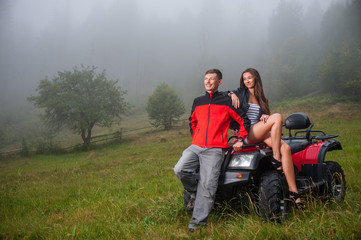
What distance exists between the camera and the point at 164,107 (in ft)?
99.9

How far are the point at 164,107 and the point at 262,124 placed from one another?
27740 millimetres

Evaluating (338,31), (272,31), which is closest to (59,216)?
(338,31)

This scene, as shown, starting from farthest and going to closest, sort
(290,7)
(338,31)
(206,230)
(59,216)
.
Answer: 1. (290,7)
2. (338,31)
3. (59,216)
4. (206,230)

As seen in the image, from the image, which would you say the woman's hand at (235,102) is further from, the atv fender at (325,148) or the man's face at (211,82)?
the atv fender at (325,148)

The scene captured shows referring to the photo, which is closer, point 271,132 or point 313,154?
point 271,132

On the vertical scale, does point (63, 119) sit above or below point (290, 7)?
below

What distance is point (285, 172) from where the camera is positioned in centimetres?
284

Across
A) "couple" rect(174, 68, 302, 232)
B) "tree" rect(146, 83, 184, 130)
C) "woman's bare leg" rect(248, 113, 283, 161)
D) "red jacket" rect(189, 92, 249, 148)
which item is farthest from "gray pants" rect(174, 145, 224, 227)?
"tree" rect(146, 83, 184, 130)

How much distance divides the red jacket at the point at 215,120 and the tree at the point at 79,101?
23.0m

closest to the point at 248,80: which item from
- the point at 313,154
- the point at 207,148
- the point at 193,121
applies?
the point at 193,121

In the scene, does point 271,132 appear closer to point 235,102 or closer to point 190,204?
point 235,102

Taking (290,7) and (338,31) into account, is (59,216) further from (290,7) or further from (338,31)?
(290,7)

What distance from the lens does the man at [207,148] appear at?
8.63ft

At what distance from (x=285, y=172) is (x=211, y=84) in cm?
143
